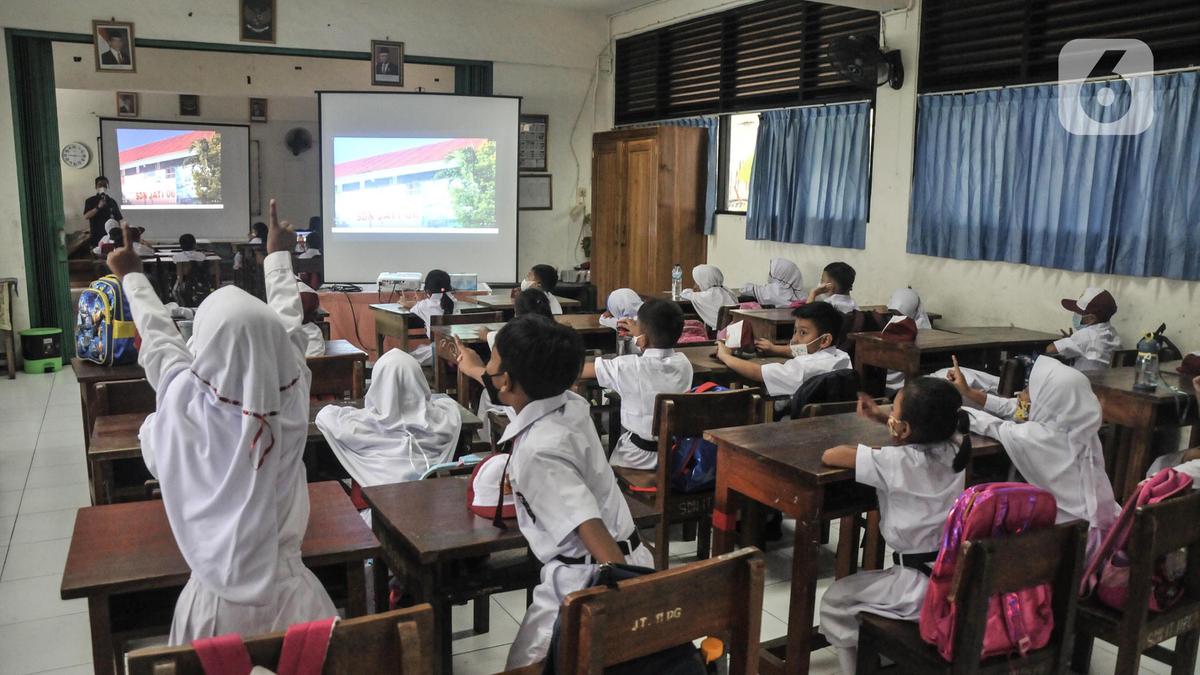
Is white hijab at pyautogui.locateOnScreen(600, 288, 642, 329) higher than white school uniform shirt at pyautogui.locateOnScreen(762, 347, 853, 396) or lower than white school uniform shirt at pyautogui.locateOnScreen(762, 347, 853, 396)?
higher

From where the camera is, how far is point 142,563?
1.89m

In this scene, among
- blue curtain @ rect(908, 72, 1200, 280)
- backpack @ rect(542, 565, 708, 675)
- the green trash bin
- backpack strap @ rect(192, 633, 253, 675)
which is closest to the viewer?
backpack strap @ rect(192, 633, 253, 675)

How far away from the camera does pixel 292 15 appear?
337 inches

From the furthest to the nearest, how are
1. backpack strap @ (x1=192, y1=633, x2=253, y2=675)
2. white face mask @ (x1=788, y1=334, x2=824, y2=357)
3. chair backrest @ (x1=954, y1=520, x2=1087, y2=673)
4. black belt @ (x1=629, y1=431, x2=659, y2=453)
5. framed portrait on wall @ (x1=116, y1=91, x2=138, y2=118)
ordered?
framed portrait on wall @ (x1=116, y1=91, x2=138, y2=118)
white face mask @ (x1=788, y1=334, x2=824, y2=357)
black belt @ (x1=629, y1=431, x2=659, y2=453)
chair backrest @ (x1=954, y1=520, x2=1087, y2=673)
backpack strap @ (x1=192, y1=633, x2=253, y2=675)

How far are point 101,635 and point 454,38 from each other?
8.26m

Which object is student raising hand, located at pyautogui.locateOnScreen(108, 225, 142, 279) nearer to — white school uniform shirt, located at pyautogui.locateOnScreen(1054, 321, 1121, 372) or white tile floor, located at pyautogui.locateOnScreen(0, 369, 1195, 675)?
white tile floor, located at pyautogui.locateOnScreen(0, 369, 1195, 675)

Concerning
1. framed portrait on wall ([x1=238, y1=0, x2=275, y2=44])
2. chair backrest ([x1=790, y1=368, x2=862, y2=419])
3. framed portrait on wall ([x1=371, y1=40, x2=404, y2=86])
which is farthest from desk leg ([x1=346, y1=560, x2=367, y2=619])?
framed portrait on wall ([x1=371, y1=40, x2=404, y2=86])

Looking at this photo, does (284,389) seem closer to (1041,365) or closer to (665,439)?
(665,439)

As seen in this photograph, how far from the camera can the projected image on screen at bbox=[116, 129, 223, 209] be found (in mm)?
12906

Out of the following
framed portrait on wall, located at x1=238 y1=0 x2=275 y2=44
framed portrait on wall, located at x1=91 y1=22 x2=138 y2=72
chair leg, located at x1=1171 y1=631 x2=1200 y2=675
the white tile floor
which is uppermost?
framed portrait on wall, located at x1=238 y1=0 x2=275 y2=44

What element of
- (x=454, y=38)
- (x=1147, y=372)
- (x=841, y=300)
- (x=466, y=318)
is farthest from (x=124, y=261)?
(x=454, y=38)

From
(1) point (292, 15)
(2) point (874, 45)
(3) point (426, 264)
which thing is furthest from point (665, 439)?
(1) point (292, 15)

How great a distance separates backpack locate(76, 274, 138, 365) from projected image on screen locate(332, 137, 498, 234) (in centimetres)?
501

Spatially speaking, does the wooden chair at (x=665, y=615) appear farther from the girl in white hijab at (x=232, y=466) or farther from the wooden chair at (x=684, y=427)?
the wooden chair at (x=684, y=427)
